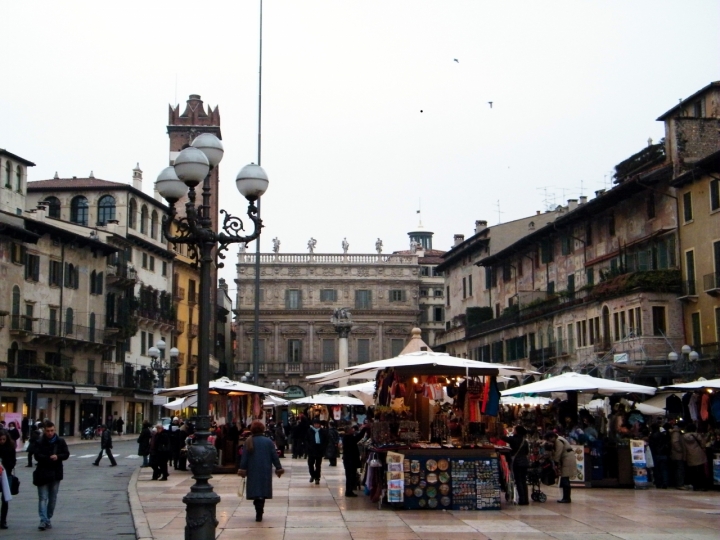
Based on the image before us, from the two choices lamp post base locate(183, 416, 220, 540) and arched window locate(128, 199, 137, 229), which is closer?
lamp post base locate(183, 416, 220, 540)

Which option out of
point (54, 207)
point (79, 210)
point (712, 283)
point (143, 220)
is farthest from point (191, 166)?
point (143, 220)

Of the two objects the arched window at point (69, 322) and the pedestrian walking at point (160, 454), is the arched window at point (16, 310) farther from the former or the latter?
the pedestrian walking at point (160, 454)

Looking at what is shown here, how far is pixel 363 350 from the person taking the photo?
316 feet

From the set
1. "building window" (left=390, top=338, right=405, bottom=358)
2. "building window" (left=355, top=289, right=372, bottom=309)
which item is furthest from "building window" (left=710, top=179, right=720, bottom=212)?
"building window" (left=355, top=289, right=372, bottom=309)

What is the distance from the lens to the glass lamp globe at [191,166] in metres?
12.5

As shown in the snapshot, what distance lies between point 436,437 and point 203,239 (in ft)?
25.0

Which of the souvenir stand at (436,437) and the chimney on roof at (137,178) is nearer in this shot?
the souvenir stand at (436,437)

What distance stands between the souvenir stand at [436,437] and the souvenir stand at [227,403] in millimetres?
7778

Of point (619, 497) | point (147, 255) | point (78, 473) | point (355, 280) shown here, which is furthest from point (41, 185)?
point (619, 497)

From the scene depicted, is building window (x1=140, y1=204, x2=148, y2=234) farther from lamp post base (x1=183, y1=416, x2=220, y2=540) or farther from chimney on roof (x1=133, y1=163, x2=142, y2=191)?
lamp post base (x1=183, y1=416, x2=220, y2=540)

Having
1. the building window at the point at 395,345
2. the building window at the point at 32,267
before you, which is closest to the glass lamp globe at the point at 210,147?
the building window at the point at 32,267

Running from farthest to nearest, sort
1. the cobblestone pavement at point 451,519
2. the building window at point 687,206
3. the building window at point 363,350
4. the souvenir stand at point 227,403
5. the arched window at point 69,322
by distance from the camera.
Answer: the building window at point 363,350 < the arched window at point 69,322 < the building window at point 687,206 < the souvenir stand at point 227,403 < the cobblestone pavement at point 451,519

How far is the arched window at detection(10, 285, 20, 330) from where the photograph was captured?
163ft

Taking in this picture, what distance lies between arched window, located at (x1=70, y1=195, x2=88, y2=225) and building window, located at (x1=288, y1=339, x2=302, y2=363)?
32934mm
